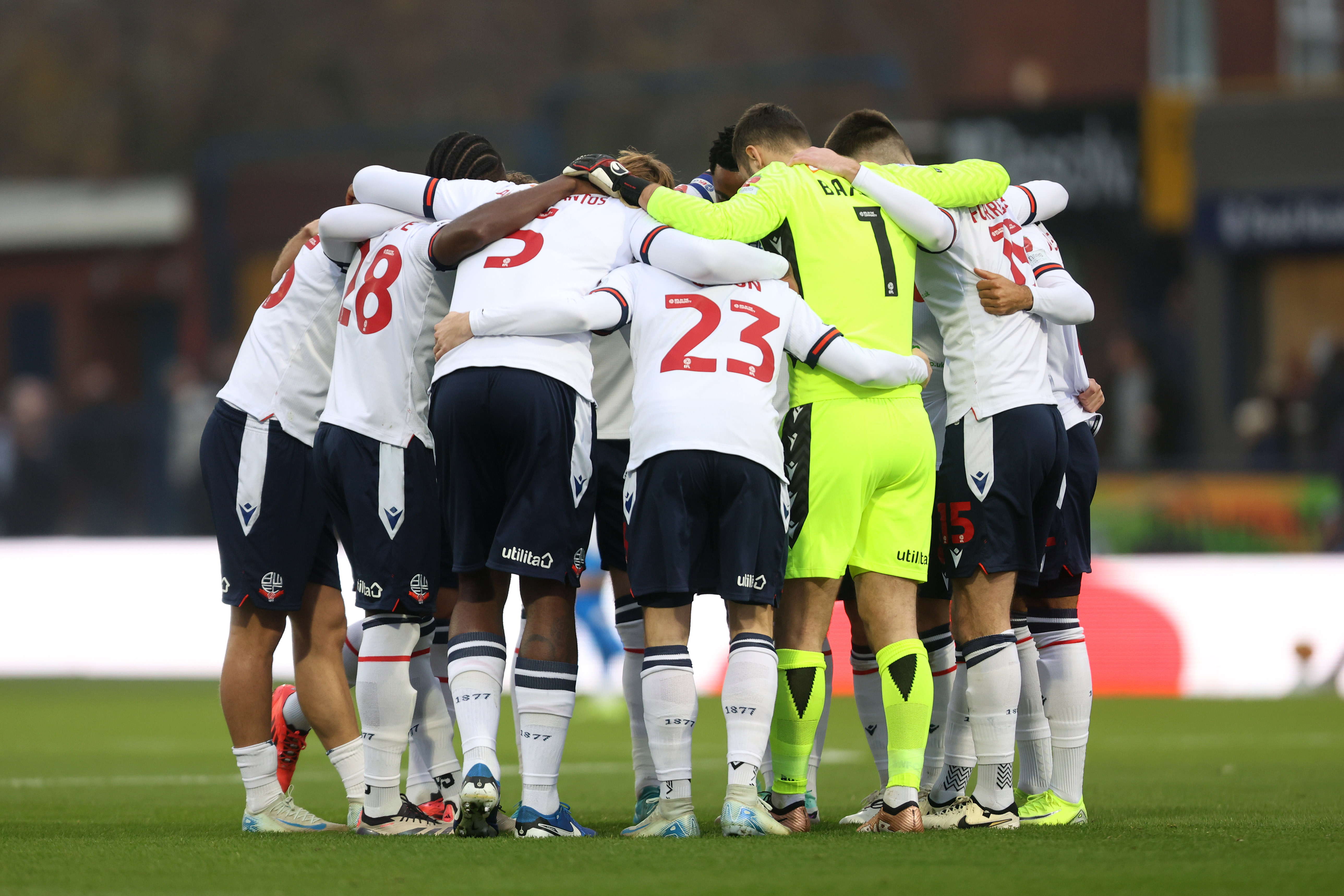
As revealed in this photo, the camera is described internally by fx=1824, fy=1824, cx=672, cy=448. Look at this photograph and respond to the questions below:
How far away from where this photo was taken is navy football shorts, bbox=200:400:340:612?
6.54 meters

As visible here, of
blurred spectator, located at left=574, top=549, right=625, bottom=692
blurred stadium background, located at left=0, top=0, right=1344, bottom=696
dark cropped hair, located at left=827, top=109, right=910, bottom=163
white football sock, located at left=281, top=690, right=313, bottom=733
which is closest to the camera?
dark cropped hair, located at left=827, top=109, right=910, bottom=163

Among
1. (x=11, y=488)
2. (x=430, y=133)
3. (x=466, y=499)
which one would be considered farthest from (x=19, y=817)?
(x=430, y=133)

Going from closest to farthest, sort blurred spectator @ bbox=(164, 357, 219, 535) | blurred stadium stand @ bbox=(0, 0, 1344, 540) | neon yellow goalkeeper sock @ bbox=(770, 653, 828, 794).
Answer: neon yellow goalkeeper sock @ bbox=(770, 653, 828, 794) → blurred stadium stand @ bbox=(0, 0, 1344, 540) → blurred spectator @ bbox=(164, 357, 219, 535)

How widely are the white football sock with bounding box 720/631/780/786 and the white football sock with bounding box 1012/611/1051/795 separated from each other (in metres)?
1.13

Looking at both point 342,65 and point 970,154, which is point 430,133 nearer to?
point 970,154

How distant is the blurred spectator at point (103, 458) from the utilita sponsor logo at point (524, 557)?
49.9 feet

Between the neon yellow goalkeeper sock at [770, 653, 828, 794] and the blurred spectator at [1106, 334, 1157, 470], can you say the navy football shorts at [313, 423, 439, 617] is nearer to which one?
the neon yellow goalkeeper sock at [770, 653, 828, 794]

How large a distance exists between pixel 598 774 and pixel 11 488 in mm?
13801

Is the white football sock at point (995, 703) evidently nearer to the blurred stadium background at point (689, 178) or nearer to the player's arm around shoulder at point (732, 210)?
the player's arm around shoulder at point (732, 210)

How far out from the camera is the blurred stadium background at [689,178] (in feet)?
50.4

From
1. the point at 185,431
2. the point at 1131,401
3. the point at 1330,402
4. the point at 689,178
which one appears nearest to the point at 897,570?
the point at 1330,402

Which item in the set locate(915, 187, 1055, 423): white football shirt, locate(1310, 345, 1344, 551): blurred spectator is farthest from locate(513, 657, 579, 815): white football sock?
locate(1310, 345, 1344, 551): blurred spectator

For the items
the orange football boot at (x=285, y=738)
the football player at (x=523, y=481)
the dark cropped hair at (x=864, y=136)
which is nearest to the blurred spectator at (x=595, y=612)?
the orange football boot at (x=285, y=738)

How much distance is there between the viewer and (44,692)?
15.0m
